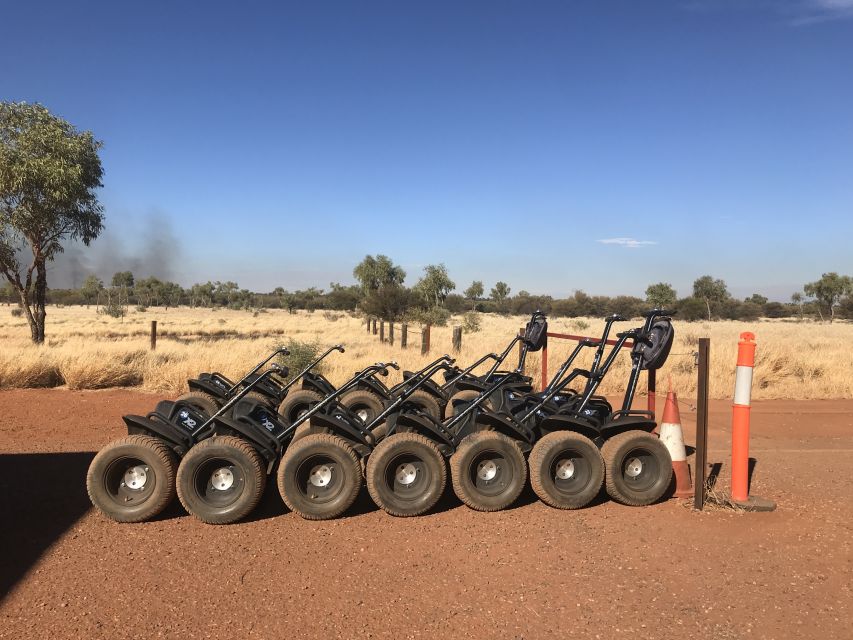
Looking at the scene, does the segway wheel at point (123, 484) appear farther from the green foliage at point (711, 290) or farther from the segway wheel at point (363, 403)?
the green foliage at point (711, 290)

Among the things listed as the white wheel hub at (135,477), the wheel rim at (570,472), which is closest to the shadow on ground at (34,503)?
the white wheel hub at (135,477)

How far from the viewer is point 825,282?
60.4 m

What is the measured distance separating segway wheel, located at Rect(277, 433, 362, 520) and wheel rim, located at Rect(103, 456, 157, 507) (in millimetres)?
992

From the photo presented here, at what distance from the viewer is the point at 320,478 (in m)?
4.69

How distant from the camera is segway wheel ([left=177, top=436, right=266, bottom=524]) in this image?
14.7 ft

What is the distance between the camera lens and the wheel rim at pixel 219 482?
14.8 ft

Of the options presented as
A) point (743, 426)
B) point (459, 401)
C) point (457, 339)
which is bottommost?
point (459, 401)

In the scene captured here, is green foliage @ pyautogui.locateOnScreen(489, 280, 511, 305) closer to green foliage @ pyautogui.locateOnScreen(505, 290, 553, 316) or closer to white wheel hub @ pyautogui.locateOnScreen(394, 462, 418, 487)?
green foliage @ pyautogui.locateOnScreen(505, 290, 553, 316)

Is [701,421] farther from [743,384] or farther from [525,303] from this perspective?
[525,303]

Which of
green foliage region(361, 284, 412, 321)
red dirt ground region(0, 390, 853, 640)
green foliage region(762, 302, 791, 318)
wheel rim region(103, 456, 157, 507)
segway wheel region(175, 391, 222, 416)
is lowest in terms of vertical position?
red dirt ground region(0, 390, 853, 640)

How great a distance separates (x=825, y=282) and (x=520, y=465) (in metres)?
68.2

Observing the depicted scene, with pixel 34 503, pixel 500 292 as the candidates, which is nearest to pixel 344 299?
pixel 500 292

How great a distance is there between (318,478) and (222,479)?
72 cm

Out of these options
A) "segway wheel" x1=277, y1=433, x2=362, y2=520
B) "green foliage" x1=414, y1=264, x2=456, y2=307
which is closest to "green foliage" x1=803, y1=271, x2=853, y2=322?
"green foliage" x1=414, y1=264, x2=456, y2=307
